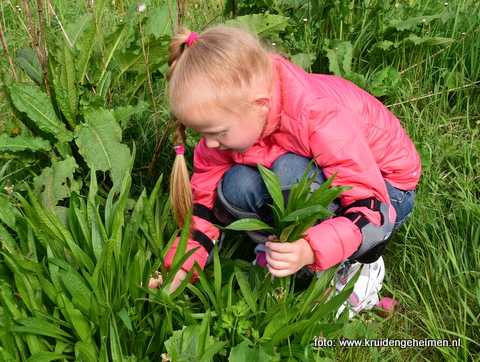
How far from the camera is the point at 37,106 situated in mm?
1999

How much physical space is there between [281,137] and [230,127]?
0.20 metres

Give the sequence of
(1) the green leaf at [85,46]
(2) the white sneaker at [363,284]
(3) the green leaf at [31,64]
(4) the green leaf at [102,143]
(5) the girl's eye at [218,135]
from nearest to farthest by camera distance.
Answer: (5) the girl's eye at [218,135]
(2) the white sneaker at [363,284]
(4) the green leaf at [102,143]
(1) the green leaf at [85,46]
(3) the green leaf at [31,64]

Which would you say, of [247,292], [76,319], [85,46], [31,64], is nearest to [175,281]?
[247,292]

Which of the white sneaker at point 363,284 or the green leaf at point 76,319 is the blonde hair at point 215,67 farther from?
the white sneaker at point 363,284

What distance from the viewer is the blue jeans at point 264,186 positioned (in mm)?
1628

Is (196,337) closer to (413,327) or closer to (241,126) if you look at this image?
(241,126)

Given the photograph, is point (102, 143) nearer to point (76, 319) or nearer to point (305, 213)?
point (76, 319)

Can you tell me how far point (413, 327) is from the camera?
69.2 inches

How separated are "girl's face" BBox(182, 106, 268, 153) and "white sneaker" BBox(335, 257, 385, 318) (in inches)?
22.7

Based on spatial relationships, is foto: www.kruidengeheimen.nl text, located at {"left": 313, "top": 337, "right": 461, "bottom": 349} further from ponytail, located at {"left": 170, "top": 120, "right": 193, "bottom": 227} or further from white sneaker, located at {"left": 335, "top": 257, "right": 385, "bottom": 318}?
ponytail, located at {"left": 170, "top": 120, "right": 193, "bottom": 227}

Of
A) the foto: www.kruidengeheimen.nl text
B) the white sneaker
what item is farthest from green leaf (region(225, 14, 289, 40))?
the foto: www.kruidengeheimen.nl text

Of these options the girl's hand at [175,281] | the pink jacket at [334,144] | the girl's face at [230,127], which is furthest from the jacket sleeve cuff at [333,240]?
the girl's hand at [175,281]

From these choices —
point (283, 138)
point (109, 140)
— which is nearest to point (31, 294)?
point (109, 140)

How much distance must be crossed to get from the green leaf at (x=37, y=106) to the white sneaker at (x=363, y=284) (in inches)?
44.5
